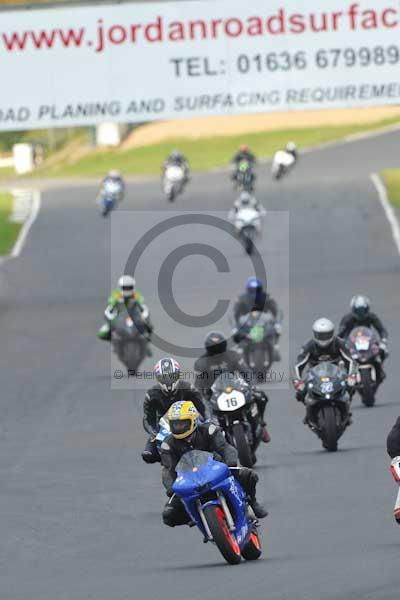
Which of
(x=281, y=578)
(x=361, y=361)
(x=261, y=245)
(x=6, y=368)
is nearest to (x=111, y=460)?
(x=361, y=361)

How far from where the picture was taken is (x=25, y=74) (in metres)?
32.5

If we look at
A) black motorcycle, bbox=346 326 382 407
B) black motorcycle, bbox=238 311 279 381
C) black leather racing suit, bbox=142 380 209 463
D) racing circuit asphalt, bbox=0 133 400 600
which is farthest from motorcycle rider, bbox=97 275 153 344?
black leather racing suit, bbox=142 380 209 463

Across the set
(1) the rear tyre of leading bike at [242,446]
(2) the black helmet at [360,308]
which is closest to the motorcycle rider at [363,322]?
(2) the black helmet at [360,308]

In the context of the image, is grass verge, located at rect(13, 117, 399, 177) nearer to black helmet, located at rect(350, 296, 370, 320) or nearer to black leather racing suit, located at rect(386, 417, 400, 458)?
black helmet, located at rect(350, 296, 370, 320)

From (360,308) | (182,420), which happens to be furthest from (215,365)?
(182,420)

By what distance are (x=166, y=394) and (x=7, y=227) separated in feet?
124

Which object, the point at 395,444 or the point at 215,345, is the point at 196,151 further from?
the point at 395,444

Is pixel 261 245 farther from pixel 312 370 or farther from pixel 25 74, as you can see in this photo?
pixel 312 370

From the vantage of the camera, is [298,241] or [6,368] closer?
[6,368]

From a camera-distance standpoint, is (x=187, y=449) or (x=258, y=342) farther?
(x=258, y=342)

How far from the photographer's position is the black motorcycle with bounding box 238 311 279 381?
973 inches

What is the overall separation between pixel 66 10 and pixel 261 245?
14061mm

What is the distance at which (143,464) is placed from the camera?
18125 mm

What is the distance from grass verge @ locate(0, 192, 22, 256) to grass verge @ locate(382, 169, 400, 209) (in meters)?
11.8
